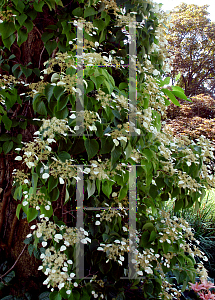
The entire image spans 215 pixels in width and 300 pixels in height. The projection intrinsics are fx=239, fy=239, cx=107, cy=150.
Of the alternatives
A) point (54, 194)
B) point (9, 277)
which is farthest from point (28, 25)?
point (9, 277)

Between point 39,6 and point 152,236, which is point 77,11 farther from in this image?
point 152,236

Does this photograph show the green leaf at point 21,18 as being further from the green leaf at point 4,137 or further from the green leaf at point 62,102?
the green leaf at point 4,137

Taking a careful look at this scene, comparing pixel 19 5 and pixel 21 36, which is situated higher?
pixel 19 5

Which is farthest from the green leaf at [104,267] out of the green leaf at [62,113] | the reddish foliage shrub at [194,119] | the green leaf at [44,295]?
the reddish foliage shrub at [194,119]

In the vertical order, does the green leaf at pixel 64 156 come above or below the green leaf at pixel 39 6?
below

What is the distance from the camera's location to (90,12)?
1.12m

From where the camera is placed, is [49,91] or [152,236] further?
[152,236]

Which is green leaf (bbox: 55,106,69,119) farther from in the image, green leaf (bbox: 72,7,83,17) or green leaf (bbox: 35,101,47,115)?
green leaf (bbox: 72,7,83,17)

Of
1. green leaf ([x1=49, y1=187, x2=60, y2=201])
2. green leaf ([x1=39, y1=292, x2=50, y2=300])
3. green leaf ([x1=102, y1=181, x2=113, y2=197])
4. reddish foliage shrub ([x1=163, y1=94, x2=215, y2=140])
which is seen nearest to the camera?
green leaf ([x1=49, y1=187, x2=60, y2=201])

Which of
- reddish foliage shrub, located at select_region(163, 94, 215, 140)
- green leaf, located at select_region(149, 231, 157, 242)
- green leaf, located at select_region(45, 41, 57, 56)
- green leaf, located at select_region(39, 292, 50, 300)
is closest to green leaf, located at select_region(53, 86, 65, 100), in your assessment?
green leaf, located at select_region(45, 41, 57, 56)

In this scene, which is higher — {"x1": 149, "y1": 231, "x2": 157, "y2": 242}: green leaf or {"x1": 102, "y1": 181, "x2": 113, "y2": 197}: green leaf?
{"x1": 102, "y1": 181, "x2": 113, "y2": 197}: green leaf

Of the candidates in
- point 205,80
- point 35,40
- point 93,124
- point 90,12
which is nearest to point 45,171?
point 93,124

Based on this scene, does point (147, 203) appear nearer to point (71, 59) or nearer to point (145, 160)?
point (145, 160)

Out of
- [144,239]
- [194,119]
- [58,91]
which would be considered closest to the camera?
[58,91]
